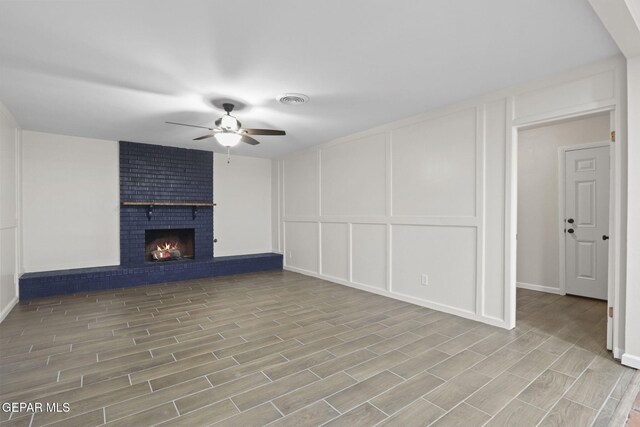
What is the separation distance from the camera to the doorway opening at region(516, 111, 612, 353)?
4176mm

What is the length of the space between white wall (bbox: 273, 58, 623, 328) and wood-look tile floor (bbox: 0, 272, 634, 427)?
0.51 metres

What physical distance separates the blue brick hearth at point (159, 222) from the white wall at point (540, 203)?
15.0 ft

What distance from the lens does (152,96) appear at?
3.34 metres

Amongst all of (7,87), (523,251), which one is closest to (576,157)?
(523,251)

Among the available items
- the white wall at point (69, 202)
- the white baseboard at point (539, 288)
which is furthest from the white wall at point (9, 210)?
the white baseboard at point (539, 288)

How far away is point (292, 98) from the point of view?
340 cm

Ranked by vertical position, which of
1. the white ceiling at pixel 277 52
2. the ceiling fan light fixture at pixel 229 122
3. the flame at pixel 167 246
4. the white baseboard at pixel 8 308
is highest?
the white ceiling at pixel 277 52

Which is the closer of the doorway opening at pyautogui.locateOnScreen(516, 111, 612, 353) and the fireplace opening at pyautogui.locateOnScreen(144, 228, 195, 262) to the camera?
the doorway opening at pyautogui.locateOnScreen(516, 111, 612, 353)

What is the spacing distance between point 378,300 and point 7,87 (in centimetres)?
475

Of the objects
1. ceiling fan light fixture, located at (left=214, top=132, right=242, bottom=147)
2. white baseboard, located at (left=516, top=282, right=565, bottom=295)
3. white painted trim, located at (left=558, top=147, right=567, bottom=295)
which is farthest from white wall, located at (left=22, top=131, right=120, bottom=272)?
white painted trim, located at (left=558, top=147, right=567, bottom=295)

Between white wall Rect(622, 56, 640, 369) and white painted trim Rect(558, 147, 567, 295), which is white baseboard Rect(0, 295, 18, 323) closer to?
white wall Rect(622, 56, 640, 369)

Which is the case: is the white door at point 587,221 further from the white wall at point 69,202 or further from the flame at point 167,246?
the white wall at point 69,202

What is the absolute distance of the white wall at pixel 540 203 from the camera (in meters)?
4.59

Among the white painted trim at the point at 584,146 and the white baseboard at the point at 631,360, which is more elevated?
the white painted trim at the point at 584,146
